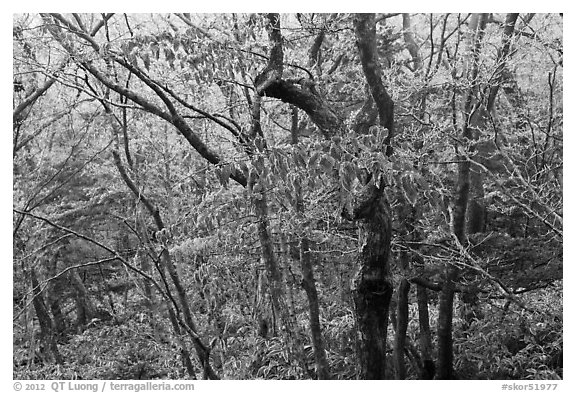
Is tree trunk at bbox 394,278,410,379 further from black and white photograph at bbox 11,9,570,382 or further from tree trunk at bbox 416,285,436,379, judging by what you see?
tree trunk at bbox 416,285,436,379

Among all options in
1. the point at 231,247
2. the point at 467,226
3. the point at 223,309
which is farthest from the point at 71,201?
the point at 467,226

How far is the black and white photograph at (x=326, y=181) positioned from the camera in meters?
2.29

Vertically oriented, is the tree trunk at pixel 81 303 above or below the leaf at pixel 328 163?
below

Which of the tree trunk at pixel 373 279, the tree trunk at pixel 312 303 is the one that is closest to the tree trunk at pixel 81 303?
the tree trunk at pixel 312 303

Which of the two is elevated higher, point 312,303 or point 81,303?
point 312,303

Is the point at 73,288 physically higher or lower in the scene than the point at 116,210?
lower

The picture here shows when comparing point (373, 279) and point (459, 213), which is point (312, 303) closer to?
point (459, 213)

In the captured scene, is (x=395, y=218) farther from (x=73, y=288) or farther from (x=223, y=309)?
(x=73, y=288)

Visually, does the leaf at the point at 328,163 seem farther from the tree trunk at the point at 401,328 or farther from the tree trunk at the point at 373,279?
the tree trunk at the point at 401,328

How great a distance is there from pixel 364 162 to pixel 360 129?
1.65 meters

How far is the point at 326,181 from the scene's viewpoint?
2.37 m

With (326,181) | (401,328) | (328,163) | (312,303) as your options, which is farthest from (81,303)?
(328,163)

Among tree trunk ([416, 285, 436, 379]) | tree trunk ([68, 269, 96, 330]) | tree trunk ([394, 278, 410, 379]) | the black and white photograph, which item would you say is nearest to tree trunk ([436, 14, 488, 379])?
the black and white photograph
